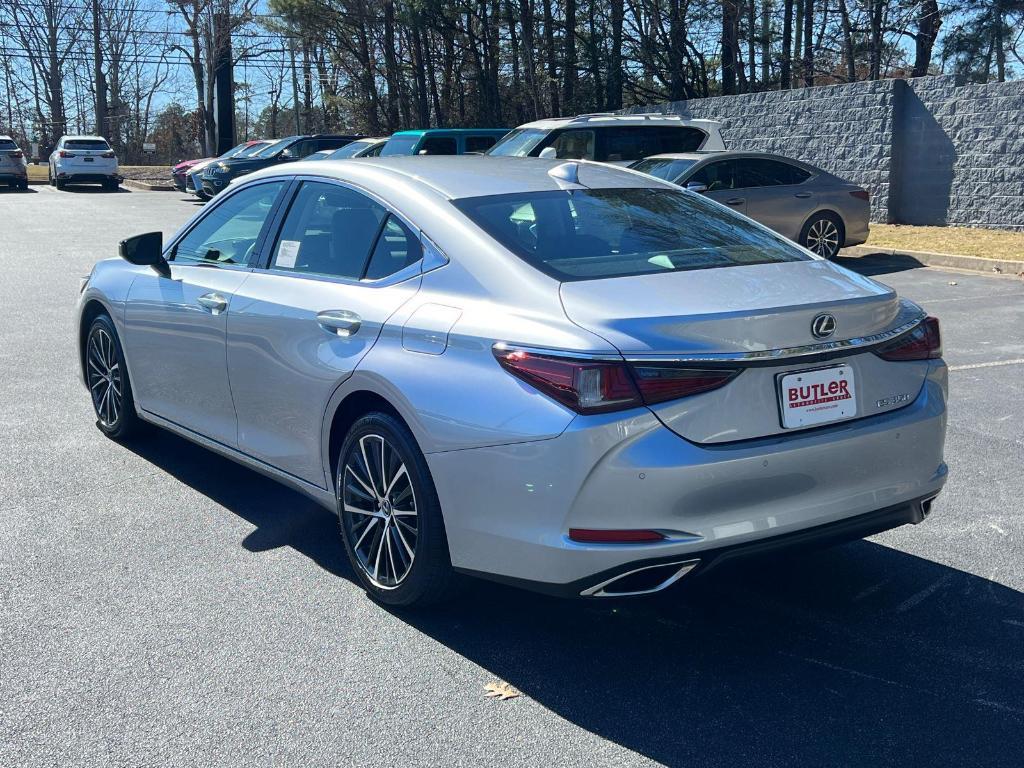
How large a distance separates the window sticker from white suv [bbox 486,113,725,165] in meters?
10.7

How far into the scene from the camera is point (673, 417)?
3.33 meters

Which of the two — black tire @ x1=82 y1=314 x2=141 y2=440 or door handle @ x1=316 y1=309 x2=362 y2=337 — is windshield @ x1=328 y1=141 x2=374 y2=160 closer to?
black tire @ x1=82 y1=314 x2=141 y2=440

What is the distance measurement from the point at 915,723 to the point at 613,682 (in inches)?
35.8

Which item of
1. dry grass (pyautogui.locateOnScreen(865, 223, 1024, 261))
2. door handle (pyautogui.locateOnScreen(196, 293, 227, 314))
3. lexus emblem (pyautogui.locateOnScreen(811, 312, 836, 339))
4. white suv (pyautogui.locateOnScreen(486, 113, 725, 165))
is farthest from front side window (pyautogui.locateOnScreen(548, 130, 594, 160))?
lexus emblem (pyautogui.locateOnScreen(811, 312, 836, 339))

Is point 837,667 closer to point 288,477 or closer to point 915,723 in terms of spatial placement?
point 915,723

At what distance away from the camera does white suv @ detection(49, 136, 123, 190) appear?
33281 mm

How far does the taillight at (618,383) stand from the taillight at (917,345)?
736 millimetres

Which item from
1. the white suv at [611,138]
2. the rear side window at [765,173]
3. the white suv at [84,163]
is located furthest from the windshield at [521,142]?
the white suv at [84,163]

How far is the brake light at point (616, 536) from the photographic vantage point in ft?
11.0

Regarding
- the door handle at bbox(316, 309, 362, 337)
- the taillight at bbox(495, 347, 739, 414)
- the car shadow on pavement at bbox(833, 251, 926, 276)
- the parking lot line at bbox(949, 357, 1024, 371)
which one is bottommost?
the parking lot line at bbox(949, 357, 1024, 371)

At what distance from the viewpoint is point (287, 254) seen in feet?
15.8

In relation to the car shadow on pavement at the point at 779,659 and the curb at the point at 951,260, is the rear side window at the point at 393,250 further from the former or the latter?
Result: the curb at the point at 951,260

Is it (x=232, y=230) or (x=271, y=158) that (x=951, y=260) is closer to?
(x=232, y=230)

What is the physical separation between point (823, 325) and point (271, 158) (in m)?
23.4
